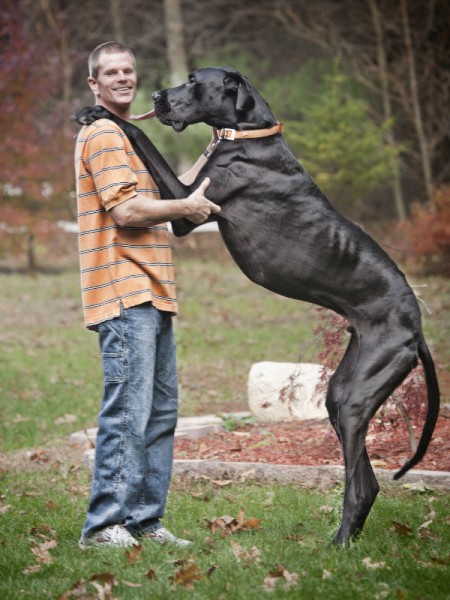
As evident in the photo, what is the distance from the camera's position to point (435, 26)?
63.1ft

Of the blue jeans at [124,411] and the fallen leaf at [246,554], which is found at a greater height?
the blue jeans at [124,411]

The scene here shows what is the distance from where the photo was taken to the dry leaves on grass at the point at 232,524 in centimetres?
479

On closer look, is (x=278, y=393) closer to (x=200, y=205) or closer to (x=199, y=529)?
(x=199, y=529)

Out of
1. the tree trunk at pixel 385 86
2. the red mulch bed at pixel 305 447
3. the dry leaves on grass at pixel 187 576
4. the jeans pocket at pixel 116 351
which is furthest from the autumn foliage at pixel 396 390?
the tree trunk at pixel 385 86

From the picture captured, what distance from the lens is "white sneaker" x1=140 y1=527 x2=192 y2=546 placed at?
4.53m

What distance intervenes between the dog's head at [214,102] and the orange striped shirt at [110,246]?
0.27 meters

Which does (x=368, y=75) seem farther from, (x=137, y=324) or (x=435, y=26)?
(x=137, y=324)

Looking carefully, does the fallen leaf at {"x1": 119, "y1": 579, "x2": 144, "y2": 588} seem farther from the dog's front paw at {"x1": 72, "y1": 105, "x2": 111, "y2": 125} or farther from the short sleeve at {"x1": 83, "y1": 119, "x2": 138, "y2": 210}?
the dog's front paw at {"x1": 72, "y1": 105, "x2": 111, "y2": 125}

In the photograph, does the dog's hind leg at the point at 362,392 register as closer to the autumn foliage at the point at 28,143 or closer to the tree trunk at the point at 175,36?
the autumn foliage at the point at 28,143

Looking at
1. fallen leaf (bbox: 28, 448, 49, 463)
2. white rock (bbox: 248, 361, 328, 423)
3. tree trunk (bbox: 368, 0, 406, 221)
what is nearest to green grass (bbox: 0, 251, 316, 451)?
white rock (bbox: 248, 361, 328, 423)

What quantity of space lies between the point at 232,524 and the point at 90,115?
228cm

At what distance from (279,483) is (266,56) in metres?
17.8

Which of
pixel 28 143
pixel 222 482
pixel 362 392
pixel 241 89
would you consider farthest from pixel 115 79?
pixel 28 143

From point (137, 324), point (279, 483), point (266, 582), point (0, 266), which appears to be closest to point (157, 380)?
point (137, 324)
